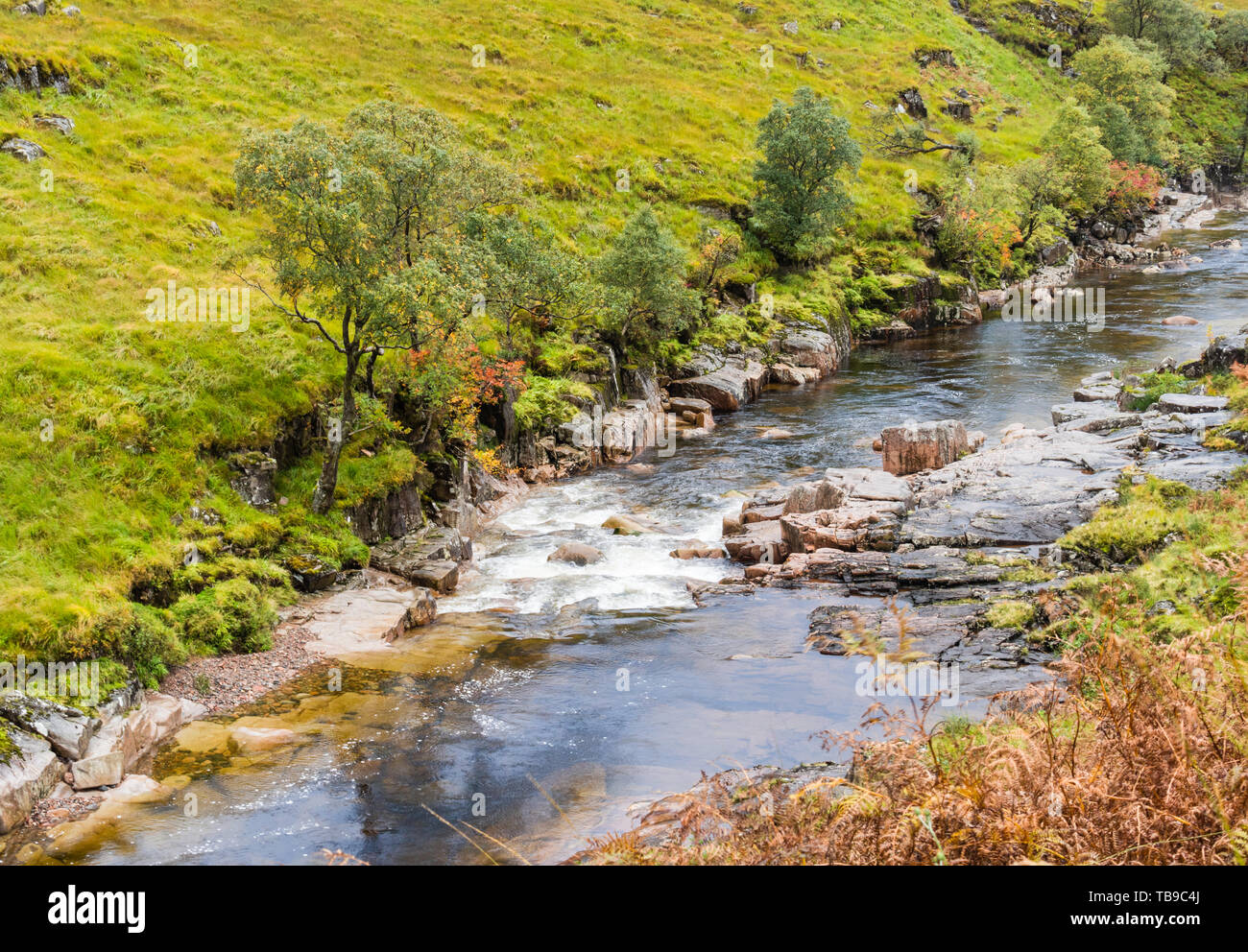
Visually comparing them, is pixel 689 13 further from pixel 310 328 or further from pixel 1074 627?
pixel 1074 627

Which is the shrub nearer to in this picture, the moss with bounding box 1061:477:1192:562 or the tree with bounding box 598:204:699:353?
the moss with bounding box 1061:477:1192:562

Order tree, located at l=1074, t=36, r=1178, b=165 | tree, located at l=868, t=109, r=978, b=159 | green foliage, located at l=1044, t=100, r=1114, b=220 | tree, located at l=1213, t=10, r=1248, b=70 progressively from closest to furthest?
green foliage, located at l=1044, t=100, r=1114, b=220, tree, located at l=868, t=109, r=978, b=159, tree, located at l=1074, t=36, r=1178, b=165, tree, located at l=1213, t=10, r=1248, b=70

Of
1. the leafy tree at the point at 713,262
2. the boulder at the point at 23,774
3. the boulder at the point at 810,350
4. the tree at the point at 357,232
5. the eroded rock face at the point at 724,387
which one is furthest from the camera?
the leafy tree at the point at 713,262

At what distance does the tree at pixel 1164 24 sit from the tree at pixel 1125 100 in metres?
26.8

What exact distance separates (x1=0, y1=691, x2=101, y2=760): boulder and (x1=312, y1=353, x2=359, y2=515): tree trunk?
1028 cm

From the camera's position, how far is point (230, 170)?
133ft

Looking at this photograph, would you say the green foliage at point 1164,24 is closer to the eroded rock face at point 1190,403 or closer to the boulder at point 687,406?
the boulder at point 687,406

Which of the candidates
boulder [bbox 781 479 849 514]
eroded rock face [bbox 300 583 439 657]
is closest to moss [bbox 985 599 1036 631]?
boulder [bbox 781 479 849 514]

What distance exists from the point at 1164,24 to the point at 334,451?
126m

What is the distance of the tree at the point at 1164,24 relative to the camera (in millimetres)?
105062

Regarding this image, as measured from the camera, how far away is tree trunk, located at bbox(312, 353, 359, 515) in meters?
24.2

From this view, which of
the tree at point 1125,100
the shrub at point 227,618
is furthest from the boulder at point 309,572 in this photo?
the tree at point 1125,100

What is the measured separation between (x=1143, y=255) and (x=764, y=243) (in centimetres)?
3831

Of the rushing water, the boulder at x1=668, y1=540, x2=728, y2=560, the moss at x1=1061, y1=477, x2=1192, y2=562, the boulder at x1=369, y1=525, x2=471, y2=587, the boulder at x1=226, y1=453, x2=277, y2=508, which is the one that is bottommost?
the rushing water
